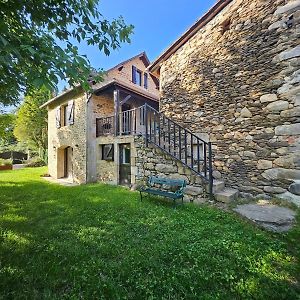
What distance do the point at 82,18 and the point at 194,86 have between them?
486 cm

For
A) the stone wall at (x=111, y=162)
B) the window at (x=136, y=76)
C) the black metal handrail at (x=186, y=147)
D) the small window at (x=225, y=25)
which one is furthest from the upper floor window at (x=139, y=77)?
the small window at (x=225, y=25)

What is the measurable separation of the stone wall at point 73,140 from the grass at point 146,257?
588 cm

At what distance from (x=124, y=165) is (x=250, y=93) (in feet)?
17.8

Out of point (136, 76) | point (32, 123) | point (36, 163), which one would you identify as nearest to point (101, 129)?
point (136, 76)

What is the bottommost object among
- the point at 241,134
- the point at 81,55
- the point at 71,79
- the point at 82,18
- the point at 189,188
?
the point at 189,188

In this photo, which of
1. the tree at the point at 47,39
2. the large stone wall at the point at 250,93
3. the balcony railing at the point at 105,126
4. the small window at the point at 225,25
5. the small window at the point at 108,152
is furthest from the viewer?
the balcony railing at the point at 105,126

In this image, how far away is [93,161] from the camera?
9.86m

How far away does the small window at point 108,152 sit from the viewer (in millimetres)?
9139

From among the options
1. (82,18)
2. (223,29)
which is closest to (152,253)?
(82,18)

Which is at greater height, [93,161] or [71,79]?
[71,79]

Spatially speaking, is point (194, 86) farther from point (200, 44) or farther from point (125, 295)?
point (125, 295)

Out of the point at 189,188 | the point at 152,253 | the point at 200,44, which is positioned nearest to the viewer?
the point at 152,253

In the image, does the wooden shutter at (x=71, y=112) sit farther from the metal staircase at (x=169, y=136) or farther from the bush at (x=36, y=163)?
the bush at (x=36, y=163)

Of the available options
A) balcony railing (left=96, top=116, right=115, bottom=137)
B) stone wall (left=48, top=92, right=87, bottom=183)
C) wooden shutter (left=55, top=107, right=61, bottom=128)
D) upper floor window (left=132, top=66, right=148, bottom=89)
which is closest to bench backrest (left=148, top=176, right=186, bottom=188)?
balcony railing (left=96, top=116, right=115, bottom=137)
